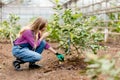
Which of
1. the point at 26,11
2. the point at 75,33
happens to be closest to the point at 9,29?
the point at 75,33

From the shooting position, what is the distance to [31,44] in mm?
4969

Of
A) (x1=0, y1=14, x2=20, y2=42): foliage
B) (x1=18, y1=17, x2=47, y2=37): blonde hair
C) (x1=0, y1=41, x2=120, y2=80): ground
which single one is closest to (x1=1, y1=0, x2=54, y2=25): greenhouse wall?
(x1=0, y1=14, x2=20, y2=42): foliage

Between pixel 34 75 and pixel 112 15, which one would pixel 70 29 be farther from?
pixel 112 15

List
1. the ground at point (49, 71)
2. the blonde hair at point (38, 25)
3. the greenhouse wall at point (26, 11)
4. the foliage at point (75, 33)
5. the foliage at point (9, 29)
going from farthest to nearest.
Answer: the greenhouse wall at point (26, 11), the foliage at point (9, 29), the foliage at point (75, 33), the blonde hair at point (38, 25), the ground at point (49, 71)

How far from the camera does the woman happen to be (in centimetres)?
491

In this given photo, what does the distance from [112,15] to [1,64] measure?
4951mm

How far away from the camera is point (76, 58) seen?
5387 mm

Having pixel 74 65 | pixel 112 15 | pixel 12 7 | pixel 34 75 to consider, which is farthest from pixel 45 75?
pixel 12 7

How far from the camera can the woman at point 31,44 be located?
4.91 metres

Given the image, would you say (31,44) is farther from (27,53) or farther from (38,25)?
(38,25)

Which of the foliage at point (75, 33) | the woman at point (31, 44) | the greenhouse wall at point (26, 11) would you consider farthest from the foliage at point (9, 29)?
the greenhouse wall at point (26, 11)

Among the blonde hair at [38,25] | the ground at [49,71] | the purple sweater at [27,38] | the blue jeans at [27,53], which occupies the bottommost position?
the ground at [49,71]

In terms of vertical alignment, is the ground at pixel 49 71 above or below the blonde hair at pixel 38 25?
below

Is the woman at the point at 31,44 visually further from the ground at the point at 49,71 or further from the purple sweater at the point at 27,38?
the ground at the point at 49,71
